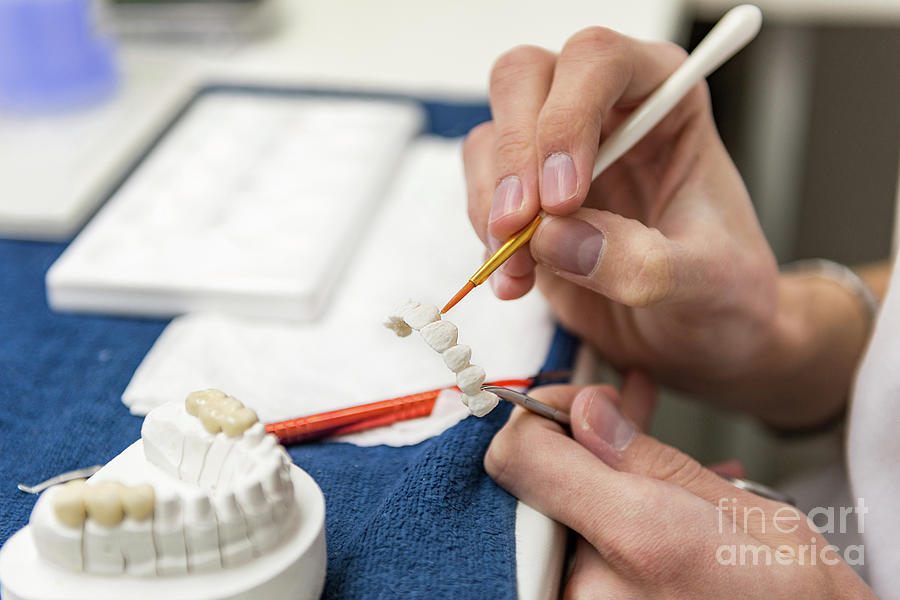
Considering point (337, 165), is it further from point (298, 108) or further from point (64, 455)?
point (64, 455)

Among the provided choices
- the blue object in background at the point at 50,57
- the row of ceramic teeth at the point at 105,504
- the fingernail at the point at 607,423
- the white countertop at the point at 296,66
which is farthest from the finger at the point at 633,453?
the blue object in background at the point at 50,57

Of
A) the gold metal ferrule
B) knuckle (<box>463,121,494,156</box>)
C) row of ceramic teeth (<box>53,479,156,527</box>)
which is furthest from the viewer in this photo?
knuckle (<box>463,121,494,156</box>)

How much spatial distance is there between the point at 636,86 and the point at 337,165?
0.85 feet

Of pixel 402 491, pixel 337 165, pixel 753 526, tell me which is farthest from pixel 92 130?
pixel 753 526

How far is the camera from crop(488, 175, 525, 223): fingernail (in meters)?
0.44

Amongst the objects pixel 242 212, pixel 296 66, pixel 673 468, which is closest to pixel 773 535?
pixel 673 468

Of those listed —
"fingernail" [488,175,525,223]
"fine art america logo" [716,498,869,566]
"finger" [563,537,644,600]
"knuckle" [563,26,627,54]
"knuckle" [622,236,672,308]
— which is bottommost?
"finger" [563,537,644,600]

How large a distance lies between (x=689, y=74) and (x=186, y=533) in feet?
1.07

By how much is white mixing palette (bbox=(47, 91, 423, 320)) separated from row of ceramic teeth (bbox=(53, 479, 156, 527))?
254 millimetres

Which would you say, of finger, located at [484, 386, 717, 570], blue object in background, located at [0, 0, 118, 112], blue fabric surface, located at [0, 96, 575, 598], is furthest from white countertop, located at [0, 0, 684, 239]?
finger, located at [484, 386, 717, 570]

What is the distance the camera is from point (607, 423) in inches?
17.7

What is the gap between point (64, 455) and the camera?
0.45m

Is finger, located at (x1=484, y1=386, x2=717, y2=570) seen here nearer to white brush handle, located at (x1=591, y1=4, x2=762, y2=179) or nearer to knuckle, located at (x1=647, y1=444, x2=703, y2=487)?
knuckle, located at (x1=647, y1=444, x2=703, y2=487)

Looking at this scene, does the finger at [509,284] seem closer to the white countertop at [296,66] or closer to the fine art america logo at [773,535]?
the fine art america logo at [773,535]
